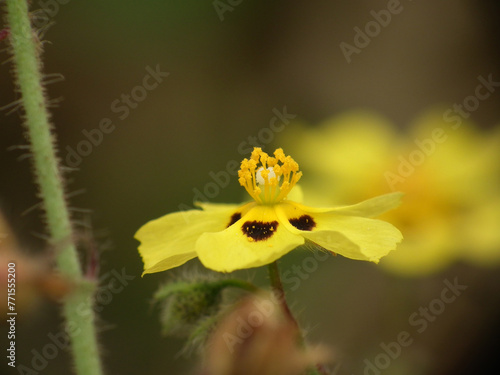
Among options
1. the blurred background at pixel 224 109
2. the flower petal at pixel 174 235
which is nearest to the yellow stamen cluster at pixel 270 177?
the flower petal at pixel 174 235

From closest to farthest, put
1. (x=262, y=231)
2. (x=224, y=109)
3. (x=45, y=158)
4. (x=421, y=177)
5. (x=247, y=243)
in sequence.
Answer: (x=45, y=158) → (x=247, y=243) → (x=262, y=231) → (x=421, y=177) → (x=224, y=109)

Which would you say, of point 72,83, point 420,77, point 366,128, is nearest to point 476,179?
point 366,128

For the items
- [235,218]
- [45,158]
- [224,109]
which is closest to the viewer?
[45,158]

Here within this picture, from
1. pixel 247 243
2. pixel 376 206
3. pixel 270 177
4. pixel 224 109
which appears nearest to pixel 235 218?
pixel 270 177

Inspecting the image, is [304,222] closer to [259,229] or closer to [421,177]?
[259,229]

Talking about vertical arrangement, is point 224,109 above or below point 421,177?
above

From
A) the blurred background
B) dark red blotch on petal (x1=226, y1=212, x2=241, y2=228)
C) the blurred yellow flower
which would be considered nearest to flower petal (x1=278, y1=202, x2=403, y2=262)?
dark red blotch on petal (x1=226, y1=212, x2=241, y2=228)

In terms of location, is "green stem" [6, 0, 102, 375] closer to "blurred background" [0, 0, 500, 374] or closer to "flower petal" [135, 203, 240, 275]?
"flower petal" [135, 203, 240, 275]
